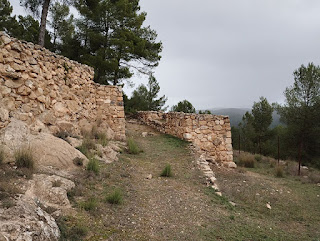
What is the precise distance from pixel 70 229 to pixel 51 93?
14.0ft

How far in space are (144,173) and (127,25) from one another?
11237mm

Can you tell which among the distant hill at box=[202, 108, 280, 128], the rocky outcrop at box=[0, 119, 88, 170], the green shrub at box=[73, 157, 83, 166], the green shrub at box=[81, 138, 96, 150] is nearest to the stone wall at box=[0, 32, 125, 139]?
the rocky outcrop at box=[0, 119, 88, 170]

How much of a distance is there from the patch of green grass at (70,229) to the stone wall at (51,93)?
8.20ft

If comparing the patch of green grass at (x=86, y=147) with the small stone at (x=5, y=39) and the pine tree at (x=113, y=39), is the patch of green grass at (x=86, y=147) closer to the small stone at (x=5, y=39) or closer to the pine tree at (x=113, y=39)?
the small stone at (x=5, y=39)

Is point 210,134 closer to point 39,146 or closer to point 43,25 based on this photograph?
point 39,146

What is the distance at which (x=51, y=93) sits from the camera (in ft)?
20.4

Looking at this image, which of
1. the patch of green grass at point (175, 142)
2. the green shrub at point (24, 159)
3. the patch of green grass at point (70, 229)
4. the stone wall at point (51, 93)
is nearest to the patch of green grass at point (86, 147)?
the stone wall at point (51, 93)

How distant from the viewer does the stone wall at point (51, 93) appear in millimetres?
4945

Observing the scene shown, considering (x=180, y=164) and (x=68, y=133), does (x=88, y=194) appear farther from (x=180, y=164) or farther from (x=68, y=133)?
(x=180, y=164)

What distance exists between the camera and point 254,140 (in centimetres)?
2098

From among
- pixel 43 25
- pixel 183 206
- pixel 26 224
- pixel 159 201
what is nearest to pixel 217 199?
pixel 183 206

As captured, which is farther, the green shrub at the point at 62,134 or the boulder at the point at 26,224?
the green shrub at the point at 62,134

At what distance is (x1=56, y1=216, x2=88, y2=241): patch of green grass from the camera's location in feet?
8.82

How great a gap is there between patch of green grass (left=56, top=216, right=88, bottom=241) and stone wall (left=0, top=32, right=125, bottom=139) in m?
2.50
